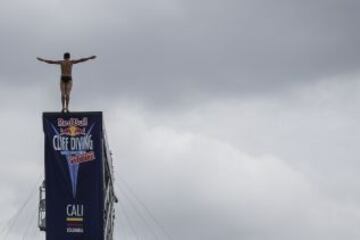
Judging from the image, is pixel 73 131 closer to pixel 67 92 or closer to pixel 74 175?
pixel 74 175

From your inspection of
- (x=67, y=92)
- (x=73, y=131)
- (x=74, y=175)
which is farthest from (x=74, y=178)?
(x=67, y=92)

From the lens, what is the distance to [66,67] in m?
59.7

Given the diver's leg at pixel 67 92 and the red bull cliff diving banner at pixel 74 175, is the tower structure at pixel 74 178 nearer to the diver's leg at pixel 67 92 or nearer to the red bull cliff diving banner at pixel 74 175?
the red bull cliff diving banner at pixel 74 175

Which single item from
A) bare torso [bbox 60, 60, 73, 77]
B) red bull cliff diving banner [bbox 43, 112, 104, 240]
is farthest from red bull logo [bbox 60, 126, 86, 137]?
bare torso [bbox 60, 60, 73, 77]

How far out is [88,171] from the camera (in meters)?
58.5

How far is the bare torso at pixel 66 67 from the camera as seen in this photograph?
196 feet

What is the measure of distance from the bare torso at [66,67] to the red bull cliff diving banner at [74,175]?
1867mm

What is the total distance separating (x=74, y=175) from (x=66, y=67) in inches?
172

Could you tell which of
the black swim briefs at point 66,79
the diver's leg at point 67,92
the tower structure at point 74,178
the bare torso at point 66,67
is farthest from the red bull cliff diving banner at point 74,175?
the bare torso at point 66,67

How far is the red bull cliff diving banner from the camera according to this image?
2295 inches

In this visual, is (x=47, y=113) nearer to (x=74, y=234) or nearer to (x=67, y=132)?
(x=67, y=132)

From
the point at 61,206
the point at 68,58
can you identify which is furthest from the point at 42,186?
the point at 68,58

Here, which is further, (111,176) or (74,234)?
(111,176)

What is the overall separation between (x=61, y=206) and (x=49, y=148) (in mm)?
2303
